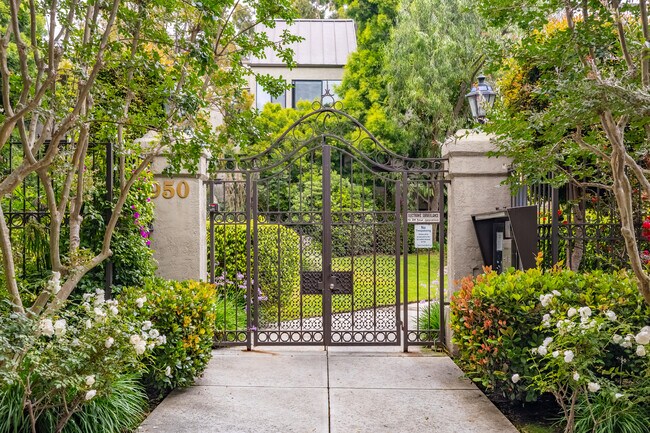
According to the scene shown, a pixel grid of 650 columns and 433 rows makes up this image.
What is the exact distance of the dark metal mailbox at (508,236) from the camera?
6273 mm

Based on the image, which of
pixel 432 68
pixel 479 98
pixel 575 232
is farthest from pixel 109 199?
pixel 432 68

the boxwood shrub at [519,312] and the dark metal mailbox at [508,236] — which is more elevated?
the dark metal mailbox at [508,236]

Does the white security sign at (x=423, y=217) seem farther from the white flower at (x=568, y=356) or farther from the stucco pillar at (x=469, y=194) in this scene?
the white flower at (x=568, y=356)

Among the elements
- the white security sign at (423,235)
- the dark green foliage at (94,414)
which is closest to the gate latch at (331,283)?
the white security sign at (423,235)

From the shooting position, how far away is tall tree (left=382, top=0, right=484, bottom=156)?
18250 mm

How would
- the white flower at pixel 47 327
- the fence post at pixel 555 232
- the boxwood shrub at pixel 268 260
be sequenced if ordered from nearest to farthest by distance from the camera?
the white flower at pixel 47 327 → the fence post at pixel 555 232 → the boxwood shrub at pixel 268 260

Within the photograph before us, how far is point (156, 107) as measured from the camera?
566cm

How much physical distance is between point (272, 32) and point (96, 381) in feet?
79.1

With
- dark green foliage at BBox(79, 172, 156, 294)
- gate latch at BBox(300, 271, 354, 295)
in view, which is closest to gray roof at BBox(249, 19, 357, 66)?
gate latch at BBox(300, 271, 354, 295)

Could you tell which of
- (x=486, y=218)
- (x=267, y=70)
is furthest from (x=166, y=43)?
(x=267, y=70)

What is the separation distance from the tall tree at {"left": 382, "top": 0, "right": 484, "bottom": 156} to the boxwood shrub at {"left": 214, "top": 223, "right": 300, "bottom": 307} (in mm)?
9473

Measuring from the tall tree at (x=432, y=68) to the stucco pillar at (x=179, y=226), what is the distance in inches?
468

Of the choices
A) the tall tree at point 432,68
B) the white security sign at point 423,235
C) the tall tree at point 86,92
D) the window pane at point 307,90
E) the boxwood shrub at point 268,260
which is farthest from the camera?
the window pane at point 307,90

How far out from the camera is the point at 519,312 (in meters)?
5.43
